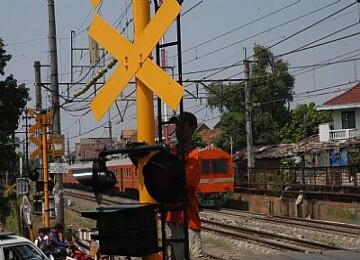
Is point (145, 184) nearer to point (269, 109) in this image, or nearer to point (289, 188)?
point (289, 188)

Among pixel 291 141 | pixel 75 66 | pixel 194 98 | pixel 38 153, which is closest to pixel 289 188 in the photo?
pixel 194 98

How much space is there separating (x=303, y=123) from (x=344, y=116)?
443 inches

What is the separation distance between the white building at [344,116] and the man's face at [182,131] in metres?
40.6

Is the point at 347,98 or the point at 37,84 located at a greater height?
the point at 347,98

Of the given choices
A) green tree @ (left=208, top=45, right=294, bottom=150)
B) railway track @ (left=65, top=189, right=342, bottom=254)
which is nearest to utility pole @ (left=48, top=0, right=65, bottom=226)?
railway track @ (left=65, top=189, right=342, bottom=254)

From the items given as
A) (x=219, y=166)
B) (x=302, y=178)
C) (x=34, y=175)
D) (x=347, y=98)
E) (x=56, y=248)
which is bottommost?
(x=56, y=248)

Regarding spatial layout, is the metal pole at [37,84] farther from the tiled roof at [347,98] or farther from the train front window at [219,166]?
the tiled roof at [347,98]

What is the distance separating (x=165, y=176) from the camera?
152 inches

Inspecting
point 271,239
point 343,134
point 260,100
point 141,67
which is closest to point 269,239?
point 271,239

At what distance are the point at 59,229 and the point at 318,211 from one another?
50.1 feet

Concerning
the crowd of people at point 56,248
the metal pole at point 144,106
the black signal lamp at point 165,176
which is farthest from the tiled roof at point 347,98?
the black signal lamp at point 165,176

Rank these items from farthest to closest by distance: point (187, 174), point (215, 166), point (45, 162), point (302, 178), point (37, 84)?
1. point (215, 166)
2. point (302, 178)
3. point (37, 84)
4. point (45, 162)
5. point (187, 174)

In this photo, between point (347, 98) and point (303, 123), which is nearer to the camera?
point (347, 98)

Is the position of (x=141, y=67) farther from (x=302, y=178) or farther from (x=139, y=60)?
(x=302, y=178)
